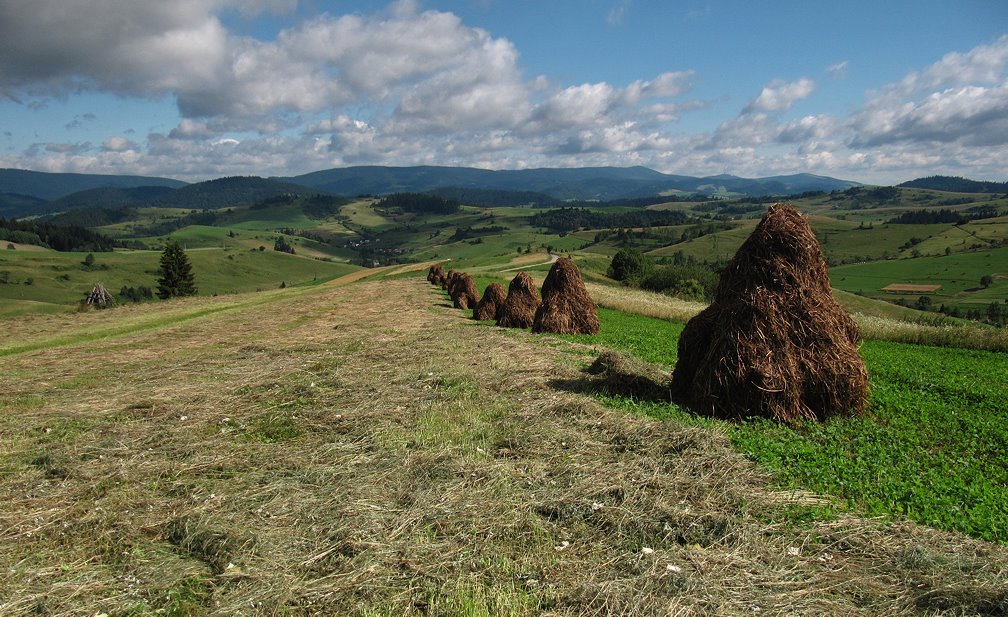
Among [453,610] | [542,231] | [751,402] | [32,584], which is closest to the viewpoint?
[453,610]

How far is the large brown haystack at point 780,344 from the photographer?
8461mm

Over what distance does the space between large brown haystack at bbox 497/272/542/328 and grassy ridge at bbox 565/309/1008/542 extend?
11.8m

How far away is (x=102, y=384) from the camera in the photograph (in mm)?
13258

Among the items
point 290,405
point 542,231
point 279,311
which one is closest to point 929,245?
point 542,231

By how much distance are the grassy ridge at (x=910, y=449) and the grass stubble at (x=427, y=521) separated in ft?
1.80

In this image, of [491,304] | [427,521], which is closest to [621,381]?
[427,521]

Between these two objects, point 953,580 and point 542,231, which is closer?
point 953,580

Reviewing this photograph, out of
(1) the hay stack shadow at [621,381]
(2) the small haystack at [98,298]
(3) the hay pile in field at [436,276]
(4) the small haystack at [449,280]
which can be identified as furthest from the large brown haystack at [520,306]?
(2) the small haystack at [98,298]

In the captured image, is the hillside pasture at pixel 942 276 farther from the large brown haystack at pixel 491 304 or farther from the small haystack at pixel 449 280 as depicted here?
the large brown haystack at pixel 491 304

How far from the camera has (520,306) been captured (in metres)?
21.9

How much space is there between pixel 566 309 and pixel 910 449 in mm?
12894

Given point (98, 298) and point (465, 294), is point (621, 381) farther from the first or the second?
point (98, 298)

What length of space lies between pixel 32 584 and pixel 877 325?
27482 millimetres

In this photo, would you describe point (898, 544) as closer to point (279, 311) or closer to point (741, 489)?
point (741, 489)
